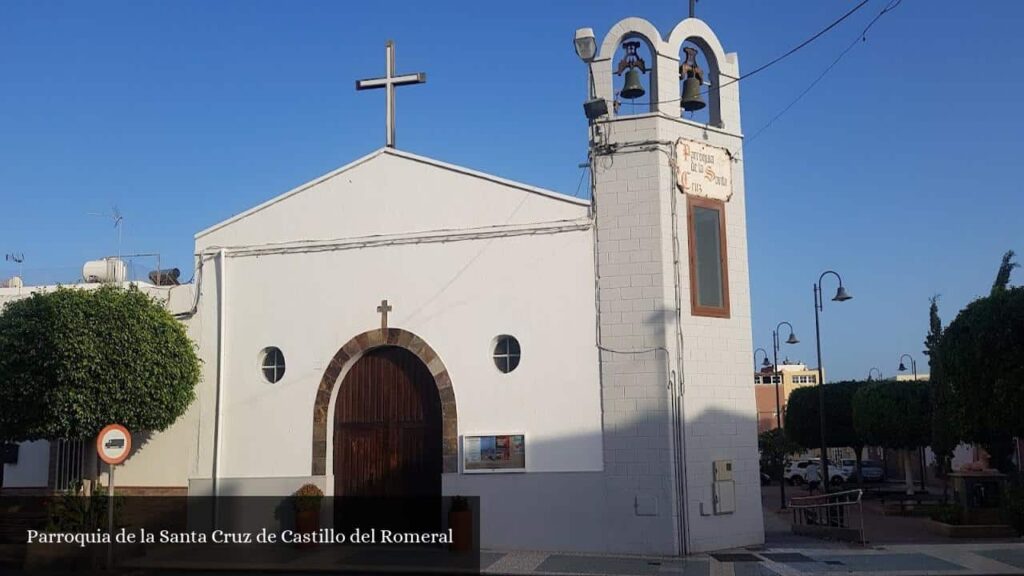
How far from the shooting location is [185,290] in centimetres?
1847

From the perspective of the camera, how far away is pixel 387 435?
1700cm

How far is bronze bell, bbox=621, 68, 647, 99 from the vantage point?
15781 mm

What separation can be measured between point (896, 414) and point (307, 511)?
20.5 meters

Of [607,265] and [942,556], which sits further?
[607,265]

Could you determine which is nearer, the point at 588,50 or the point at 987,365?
the point at 588,50

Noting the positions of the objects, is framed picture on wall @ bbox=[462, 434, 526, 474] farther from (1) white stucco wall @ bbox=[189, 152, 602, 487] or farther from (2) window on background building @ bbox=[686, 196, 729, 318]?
(2) window on background building @ bbox=[686, 196, 729, 318]

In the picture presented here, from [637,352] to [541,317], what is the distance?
1791 millimetres

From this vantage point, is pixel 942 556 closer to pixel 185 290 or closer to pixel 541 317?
pixel 541 317

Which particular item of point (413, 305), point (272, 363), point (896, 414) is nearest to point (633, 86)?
point (413, 305)

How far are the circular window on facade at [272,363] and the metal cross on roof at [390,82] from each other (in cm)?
450

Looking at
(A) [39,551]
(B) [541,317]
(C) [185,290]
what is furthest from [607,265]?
(A) [39,551]

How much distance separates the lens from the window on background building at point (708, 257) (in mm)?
15859

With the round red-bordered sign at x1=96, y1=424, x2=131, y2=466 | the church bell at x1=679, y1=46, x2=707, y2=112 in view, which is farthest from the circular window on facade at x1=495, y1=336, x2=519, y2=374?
the round red-bordered sign at x1=96, y1=424, x2=131, y2=466

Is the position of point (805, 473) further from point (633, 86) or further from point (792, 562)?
point (633, 86)
